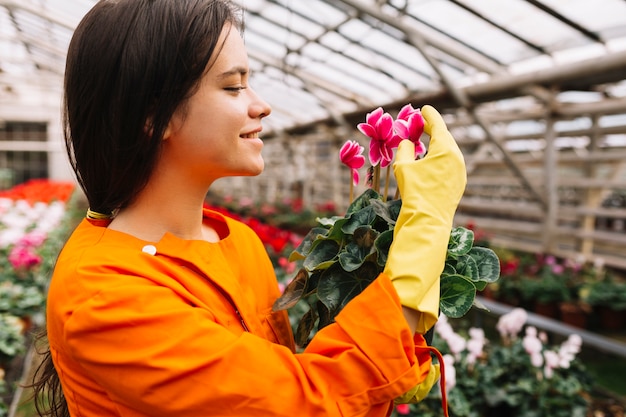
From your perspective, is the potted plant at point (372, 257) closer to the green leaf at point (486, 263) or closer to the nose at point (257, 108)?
the green leaf at point (486, 263)

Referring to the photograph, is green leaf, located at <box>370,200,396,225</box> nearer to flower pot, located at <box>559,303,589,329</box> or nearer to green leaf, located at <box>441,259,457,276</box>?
green leaf, located at <box>441,259,457,276</box>

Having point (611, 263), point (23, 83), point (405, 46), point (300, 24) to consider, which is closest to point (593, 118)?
point (611, 263)

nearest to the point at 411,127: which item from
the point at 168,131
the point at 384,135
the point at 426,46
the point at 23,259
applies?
the point at 384,135

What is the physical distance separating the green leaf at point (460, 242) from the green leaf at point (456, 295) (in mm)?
51

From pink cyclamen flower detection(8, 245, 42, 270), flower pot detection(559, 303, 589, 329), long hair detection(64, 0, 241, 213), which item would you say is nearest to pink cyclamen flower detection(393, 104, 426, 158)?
long hair detection(64, 0, 241, 213)

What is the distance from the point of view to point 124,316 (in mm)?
692

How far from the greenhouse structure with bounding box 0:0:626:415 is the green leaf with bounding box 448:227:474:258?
1.36 meters

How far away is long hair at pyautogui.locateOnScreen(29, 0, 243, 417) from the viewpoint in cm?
79

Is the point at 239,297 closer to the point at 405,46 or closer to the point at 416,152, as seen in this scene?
the point at 416,152

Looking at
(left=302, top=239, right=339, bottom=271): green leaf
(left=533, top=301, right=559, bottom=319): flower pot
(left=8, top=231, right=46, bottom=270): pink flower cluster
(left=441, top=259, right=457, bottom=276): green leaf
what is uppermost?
(left=441, top=259, right=457, bottom=276): green leaf

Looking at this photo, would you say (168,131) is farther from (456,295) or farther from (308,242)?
(456,295)

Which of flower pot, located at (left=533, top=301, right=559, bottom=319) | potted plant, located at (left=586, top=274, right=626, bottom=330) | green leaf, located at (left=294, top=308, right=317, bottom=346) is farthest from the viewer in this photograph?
flower pot, located at (left=533, top=301, right=559, bottom=319)

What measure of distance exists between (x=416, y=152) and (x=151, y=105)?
0.44 metres

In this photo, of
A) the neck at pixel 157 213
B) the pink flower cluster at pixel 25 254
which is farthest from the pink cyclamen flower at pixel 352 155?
the pink flower cluster at pixel 25 254
